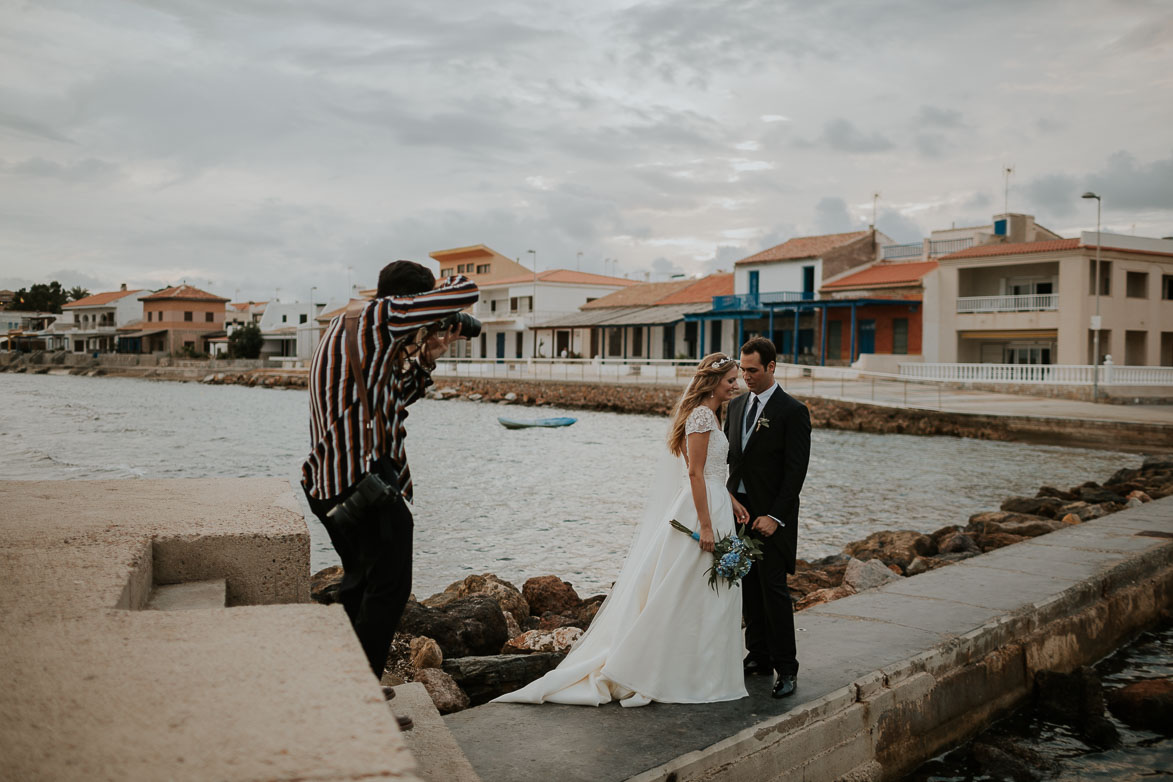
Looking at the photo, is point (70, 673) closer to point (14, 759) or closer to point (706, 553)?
point (14, 759)

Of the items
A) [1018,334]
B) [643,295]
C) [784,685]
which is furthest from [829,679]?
[643,295]

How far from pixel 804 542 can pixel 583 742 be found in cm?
1026

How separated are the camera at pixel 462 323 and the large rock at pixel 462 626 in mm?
3448

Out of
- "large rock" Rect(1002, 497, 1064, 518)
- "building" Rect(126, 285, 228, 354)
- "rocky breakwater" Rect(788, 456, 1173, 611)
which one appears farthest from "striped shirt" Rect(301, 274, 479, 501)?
"building" Rect(126, 285, 228, 354)

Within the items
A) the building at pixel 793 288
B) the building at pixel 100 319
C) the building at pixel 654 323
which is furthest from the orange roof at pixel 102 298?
the building at pixel 793 288

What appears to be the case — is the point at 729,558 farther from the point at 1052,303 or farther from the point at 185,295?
the point at 185,295

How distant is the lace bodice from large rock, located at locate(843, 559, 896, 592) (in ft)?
15.7

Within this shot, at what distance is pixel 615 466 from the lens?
75.2ft

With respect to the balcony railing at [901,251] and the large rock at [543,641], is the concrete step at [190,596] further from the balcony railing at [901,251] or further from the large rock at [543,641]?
the balcony railing at [901,251]

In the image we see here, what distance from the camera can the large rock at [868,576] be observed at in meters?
8.58

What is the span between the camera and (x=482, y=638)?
6.57 metres

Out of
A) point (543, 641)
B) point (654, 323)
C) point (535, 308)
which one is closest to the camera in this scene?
point (543, 641)

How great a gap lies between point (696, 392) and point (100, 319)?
4145 inches

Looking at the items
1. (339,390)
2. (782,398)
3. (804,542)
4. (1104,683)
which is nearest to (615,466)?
(804,542)
